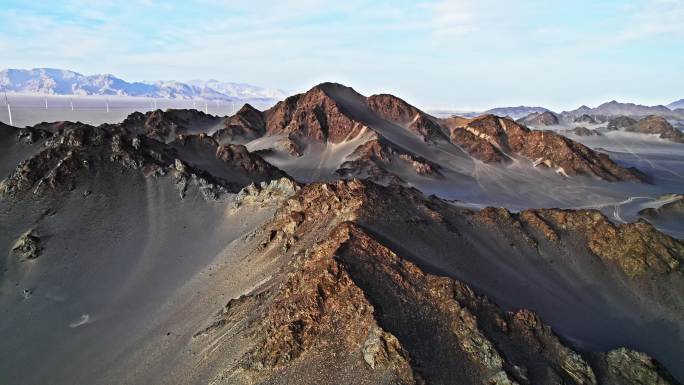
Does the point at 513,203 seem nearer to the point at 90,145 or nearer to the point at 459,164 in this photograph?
the point at 459,164

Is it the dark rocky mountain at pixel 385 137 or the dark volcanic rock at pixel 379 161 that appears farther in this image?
the dark rocky mountain at pixel 385 137

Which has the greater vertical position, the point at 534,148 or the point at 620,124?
the point at 620,124

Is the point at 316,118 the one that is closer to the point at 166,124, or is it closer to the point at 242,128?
the point at 242,128

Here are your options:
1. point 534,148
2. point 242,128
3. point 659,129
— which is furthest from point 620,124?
point 242,128

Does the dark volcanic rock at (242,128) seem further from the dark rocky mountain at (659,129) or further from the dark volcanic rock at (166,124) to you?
the dark rocky mountain at (659,129)

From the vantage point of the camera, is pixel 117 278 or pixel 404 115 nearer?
pixel 117 278

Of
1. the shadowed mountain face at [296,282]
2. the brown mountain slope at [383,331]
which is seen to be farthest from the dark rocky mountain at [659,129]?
the brown mountain slope at [383,331]

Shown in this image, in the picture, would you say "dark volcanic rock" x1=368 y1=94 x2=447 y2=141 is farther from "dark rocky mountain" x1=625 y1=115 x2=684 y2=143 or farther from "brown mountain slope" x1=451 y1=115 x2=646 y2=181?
"dark rocky mountain" x1=625 y1=115 x2=684 y2=143

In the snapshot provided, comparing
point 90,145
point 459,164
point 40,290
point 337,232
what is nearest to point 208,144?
point 90,145
